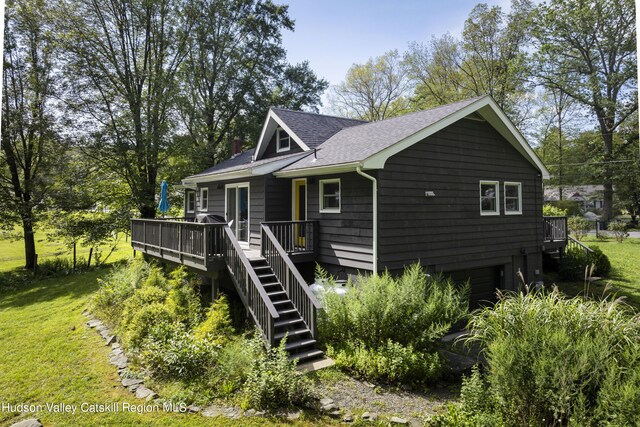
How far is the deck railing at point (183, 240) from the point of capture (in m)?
8.47

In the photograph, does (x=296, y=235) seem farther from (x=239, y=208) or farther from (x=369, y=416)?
(x=369, y=416)

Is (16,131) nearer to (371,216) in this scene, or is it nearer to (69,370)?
(69,370)

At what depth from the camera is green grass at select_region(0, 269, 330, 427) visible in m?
5.09

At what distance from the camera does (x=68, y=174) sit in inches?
706

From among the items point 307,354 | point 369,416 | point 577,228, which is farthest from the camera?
point 577,228

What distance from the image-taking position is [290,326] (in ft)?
24.2

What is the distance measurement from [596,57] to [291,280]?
31589 millimetres

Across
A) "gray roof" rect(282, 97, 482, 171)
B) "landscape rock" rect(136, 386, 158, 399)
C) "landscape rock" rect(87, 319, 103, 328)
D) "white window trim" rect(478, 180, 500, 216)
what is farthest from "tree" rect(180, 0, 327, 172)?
"landscape rock" rect(136, 386, 158, 399)

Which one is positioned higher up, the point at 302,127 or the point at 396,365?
the point at 302,127

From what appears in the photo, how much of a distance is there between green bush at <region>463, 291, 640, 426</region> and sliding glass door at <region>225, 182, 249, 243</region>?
8.97m

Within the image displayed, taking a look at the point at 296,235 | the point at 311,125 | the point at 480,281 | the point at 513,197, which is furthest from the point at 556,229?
the point at 296,235

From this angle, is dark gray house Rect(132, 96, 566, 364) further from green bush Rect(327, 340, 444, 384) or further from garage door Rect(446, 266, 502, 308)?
green bush Rect(327, 340, 444, 384)

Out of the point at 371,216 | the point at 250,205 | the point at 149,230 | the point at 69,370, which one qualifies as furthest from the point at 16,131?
the point at 371,216

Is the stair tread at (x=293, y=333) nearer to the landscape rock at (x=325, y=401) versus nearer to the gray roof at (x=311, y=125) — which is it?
the landscape rock at (x=325, y=401)
